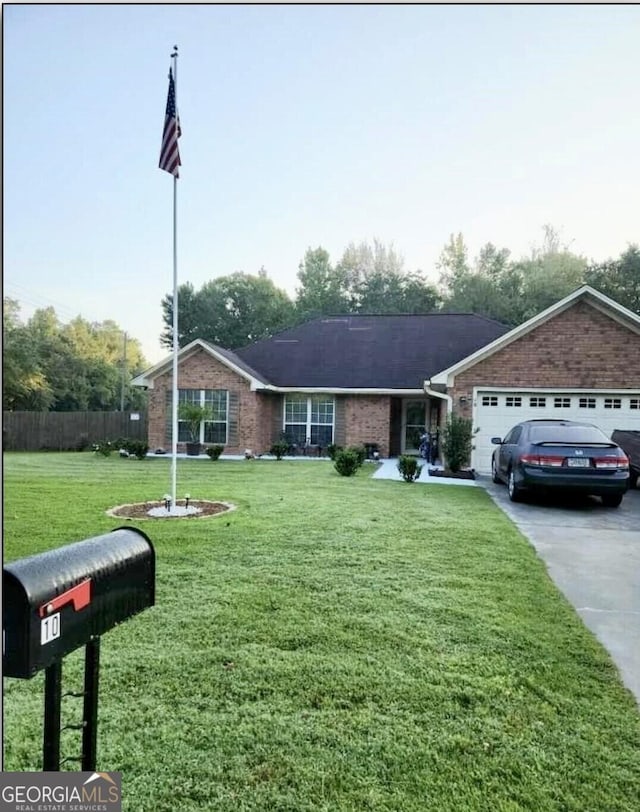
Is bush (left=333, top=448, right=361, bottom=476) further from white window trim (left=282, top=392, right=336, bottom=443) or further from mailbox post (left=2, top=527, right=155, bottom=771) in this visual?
mailbox post (left=2, top=527, right=155, bottom=771)

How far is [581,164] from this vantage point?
334 cm

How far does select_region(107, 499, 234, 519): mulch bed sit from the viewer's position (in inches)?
248

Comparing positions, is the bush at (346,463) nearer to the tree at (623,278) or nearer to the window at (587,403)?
the window at (587,403)

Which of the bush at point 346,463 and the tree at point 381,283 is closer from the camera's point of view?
the bush at point 346,463

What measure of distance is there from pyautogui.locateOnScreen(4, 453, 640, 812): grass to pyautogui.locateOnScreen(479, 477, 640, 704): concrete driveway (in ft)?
0.52

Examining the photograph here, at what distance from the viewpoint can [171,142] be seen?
5.08 m

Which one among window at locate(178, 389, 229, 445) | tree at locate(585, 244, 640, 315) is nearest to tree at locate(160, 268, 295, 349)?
window at locate(178, 389, 229, 445)

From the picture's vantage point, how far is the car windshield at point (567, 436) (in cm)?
754

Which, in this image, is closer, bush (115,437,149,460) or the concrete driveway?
the concrete driveway

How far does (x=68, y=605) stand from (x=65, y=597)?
0.08 feet

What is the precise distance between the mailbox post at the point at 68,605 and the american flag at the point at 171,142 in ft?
14.0

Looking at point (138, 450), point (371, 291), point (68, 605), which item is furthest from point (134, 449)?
point (371, 291)

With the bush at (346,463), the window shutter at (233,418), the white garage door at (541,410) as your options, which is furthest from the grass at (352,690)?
the window shutter at (233,418)

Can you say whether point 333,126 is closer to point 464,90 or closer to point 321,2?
point 464,90
